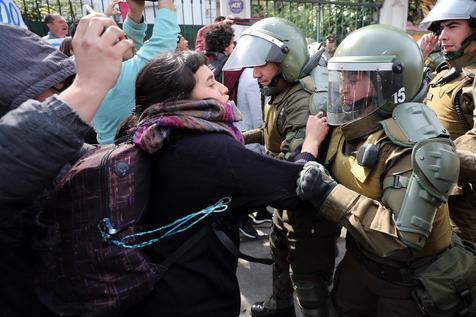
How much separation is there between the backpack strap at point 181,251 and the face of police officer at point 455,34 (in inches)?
97.5

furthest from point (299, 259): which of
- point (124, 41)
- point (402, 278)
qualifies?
point (124, 41)

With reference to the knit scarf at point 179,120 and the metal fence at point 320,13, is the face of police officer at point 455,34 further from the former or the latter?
the metal fence at point 320,13

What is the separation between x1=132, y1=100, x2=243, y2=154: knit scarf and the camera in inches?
44.4

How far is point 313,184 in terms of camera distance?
52.7 inches

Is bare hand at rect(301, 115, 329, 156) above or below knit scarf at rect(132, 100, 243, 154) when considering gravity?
below

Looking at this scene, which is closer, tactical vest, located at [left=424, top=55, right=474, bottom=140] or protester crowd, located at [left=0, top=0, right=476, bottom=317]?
protester crowd, located at [left=0, top=0, right=476, bottom=317]

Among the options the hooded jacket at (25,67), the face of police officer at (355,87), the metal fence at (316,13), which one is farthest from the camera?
the metal fence at (316,13)

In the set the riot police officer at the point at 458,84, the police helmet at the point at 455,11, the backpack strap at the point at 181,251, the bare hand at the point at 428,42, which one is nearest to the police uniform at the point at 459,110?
the riot police officer at the point at 458,84

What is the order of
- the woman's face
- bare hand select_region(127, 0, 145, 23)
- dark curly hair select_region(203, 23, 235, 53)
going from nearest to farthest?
the woman's face < bare hand select_region(127, 0, 145, 23) < dark curly hair select_region(203, 23, 235, 53)

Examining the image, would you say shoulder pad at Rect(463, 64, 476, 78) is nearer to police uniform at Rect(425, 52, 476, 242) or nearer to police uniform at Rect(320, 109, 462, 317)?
police uniform at Rect(425, 52, 476, 242)

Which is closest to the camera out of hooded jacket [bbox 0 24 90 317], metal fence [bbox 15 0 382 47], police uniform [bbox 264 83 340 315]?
hooded jacket [bbox 0 24 90 317]

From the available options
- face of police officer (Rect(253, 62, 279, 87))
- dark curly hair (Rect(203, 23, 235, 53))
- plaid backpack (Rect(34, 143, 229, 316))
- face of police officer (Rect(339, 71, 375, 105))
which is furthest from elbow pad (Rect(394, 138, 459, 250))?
dark curly hair (Rect(203, 23, 235, 53))

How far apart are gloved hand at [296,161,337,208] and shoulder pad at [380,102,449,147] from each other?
35 centimetres

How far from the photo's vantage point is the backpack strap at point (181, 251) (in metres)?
1.16
